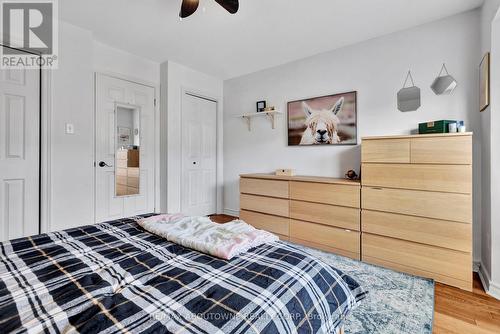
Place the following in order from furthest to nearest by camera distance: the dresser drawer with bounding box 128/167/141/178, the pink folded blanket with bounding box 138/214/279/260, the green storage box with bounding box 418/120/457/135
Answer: the dresser drawer with bounding box 128/167/141/178 < the green storage box with bounding box 418/120/457/135 < the pink folded blanket with bounding box 138/214/279/260

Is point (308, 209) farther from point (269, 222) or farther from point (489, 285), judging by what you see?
point (489, 285)

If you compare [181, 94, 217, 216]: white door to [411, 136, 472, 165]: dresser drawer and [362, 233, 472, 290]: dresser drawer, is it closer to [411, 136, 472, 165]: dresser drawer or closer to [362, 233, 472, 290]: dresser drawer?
[362, 233, 472, 290]: dresser drawer

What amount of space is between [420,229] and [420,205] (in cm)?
21

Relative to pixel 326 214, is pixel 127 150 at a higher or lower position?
higher

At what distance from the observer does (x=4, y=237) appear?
7.47 feet

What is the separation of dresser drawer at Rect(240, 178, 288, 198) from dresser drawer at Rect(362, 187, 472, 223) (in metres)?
0.95

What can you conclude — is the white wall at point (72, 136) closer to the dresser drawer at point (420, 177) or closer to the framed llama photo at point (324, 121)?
the framed llama photo at point (324, 121)

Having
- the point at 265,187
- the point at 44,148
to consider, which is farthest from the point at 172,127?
the point at 265,187

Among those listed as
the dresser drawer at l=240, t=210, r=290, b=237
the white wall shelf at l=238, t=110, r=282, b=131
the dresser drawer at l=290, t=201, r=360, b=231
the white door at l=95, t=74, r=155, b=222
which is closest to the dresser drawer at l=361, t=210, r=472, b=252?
the dresser drawer at l=290, t=201, r=360, b=231

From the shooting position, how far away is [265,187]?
318 cm

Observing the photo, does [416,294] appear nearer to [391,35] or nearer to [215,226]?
[215,226]

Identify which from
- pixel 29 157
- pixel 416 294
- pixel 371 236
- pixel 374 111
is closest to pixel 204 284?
pixel 416 294

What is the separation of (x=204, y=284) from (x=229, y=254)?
9.0 inches

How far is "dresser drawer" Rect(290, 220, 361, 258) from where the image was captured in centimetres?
249
